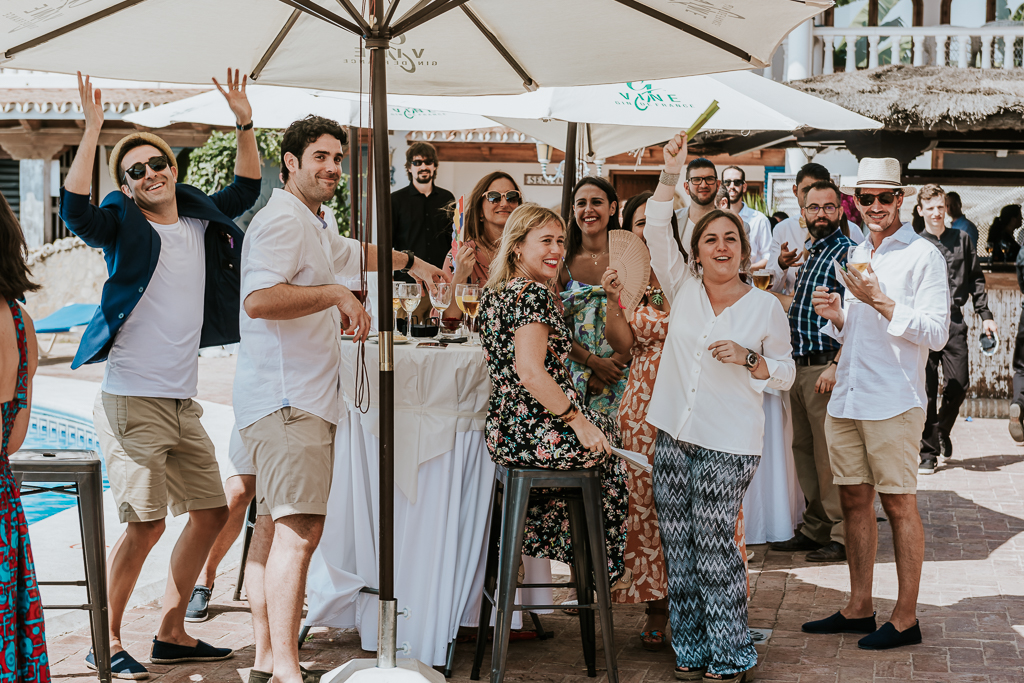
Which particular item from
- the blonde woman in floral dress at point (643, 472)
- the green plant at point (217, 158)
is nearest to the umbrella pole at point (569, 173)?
the blonde woman in floral dress at point (643, 472)

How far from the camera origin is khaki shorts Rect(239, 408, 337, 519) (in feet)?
11.8

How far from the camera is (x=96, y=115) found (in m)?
3.95

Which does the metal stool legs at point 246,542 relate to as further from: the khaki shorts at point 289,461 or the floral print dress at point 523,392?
the floral print dress at point 523,392

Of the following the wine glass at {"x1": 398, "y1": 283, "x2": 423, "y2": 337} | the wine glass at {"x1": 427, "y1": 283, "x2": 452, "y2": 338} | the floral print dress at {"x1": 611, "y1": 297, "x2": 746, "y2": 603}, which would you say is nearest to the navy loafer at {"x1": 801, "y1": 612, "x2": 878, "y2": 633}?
the floral print dress at {"x1": 611, "y1": 297, "x2": 746, "y2": 603}

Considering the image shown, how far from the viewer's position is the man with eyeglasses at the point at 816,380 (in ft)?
18.8

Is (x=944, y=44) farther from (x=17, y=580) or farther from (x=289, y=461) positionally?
(x=17, y=580)

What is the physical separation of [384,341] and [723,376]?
151 cm

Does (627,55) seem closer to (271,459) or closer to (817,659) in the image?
(271,459)

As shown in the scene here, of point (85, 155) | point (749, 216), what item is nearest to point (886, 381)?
point (85, 155)

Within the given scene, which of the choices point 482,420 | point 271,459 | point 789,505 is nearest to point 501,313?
point 482,420

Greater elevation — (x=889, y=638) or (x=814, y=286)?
(x=814, y=286)

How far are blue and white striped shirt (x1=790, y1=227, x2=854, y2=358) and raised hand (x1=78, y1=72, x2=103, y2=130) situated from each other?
12.6 feet

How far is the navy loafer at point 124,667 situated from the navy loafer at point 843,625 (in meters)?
2.94

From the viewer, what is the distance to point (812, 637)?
4.58 meters
